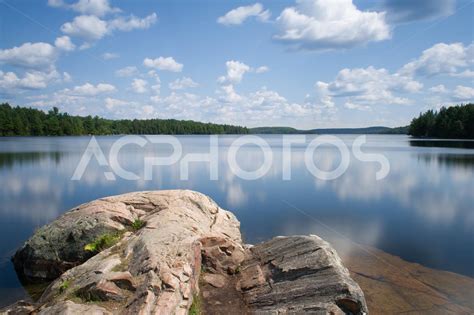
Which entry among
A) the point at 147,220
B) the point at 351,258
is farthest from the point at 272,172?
the point at 147,220

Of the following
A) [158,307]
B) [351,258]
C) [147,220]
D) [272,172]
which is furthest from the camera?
[272,172]

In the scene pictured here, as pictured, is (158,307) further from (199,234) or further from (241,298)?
(199,234)

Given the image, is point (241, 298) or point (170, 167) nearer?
point (241, 298)

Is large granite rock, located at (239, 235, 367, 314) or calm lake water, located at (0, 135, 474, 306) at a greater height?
large granite rock, located at (239, 235, 367, 314)

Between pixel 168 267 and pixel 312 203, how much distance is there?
16.6 m

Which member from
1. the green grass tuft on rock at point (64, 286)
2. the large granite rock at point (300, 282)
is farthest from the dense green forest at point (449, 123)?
the green grass tuft on rock at point (64, 286)

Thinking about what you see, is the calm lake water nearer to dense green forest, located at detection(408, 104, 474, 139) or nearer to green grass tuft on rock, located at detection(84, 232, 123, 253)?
green grass tuft on rock, located at detection(84, 232, 123, 253)

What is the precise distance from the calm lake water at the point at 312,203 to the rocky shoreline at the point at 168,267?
2.20m

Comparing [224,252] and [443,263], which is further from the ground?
[224,252]

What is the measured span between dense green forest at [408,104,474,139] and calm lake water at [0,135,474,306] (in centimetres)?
8366

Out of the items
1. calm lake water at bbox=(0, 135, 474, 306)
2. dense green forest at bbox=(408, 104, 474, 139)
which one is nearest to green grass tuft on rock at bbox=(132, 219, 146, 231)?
calm lake water at bbox=(0, 135, 474, 306)

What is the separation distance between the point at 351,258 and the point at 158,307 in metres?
8.62

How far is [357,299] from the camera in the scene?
314 inches

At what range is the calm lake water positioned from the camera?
15.4m
